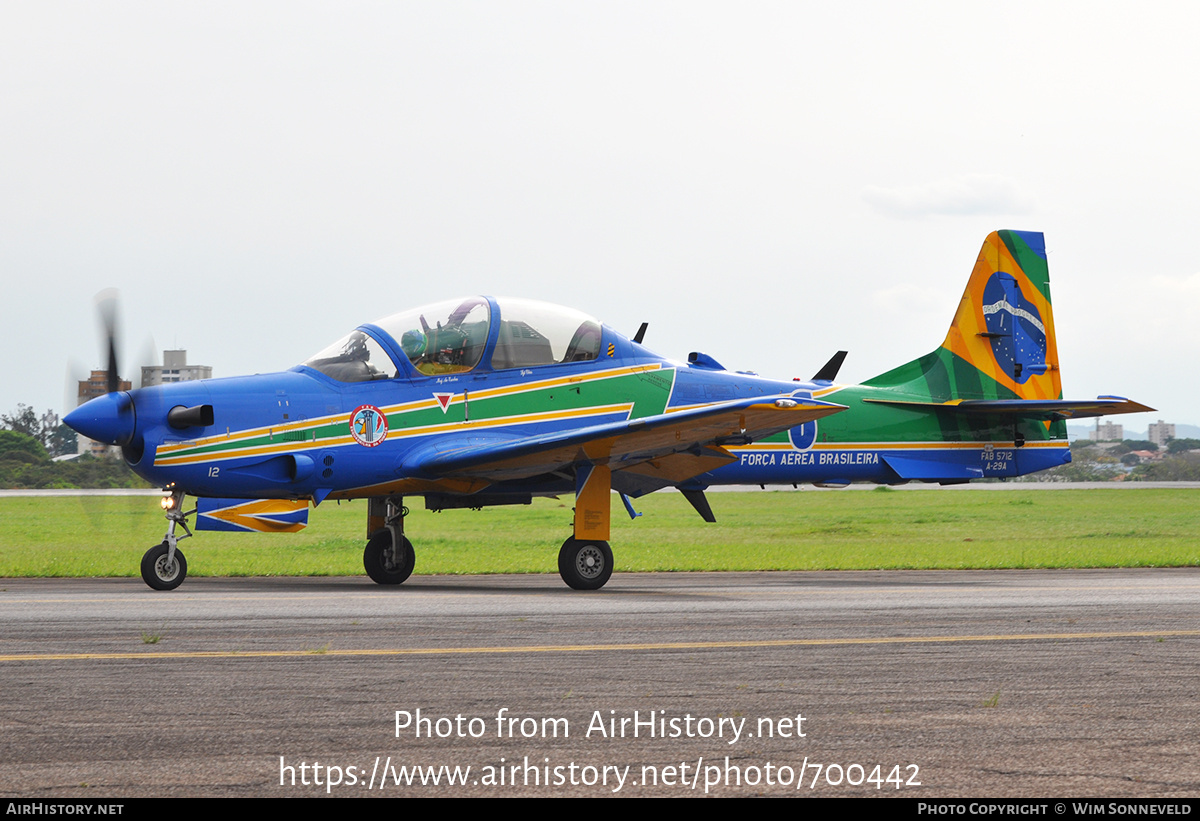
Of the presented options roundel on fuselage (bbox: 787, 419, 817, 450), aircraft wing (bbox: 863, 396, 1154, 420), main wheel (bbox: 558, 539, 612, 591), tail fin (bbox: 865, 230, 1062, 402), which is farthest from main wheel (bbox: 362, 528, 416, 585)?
tail fin (bbox: 865, 230, 1062, 402)

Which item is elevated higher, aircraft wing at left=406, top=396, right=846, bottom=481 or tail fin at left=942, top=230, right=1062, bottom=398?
tail fin at left=942, top=230, right=1062, bottom=398

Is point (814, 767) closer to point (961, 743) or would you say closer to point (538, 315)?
point (961, 743)

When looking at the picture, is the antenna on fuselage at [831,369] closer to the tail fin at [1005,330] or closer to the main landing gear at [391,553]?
the tail fin at [1005,330]

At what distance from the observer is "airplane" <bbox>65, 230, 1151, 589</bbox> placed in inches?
553

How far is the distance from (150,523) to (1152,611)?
32097mm

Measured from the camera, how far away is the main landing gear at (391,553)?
16406 millimetres

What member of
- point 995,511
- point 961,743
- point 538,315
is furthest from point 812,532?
point 961,743

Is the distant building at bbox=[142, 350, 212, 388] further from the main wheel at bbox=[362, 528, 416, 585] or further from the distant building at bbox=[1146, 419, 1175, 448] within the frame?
the distant building at bbox=[1146, 419, 1175, 448]

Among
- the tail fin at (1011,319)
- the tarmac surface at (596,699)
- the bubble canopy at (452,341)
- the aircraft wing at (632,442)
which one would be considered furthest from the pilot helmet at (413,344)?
the tail fin at (1011,319)

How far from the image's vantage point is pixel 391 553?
16.4 meters

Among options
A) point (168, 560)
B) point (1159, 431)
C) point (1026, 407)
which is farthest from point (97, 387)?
point (1159, 431)

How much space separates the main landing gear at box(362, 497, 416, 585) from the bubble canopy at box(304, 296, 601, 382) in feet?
7.34

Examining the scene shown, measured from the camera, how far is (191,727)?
5598 millimetres

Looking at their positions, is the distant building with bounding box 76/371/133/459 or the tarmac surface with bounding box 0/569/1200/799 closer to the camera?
the tarmac surface with bounding box 0/569/1200/799
